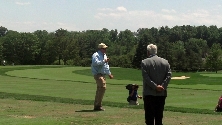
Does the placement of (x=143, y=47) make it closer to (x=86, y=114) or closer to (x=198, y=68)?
(x=198, y=68)

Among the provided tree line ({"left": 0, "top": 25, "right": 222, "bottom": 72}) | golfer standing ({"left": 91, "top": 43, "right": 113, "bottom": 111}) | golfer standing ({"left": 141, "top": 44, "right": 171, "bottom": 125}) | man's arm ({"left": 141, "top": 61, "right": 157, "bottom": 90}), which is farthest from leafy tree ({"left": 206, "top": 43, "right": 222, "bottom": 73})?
man's arm ({"left": 141, "top": 61, "right": 157, "bottom": 90})

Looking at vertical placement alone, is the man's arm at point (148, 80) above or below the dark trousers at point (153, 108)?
above

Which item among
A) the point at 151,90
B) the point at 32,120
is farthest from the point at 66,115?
the point at 151,90

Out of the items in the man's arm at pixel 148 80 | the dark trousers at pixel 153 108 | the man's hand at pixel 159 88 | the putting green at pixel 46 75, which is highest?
the man's arm at pixel 148 80

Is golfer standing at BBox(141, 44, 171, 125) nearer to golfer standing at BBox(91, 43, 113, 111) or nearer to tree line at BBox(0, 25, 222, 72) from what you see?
golfer standing at BBox(91, 43, 113, 111)

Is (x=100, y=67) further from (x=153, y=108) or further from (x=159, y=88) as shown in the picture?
(x=159, y=88)

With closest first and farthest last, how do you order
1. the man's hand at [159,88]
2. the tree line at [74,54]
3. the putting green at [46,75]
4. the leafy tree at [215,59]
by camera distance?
the man's hand at [159,88], the putting green at [46,75], the leafy tree at [215,59], the tree line at [74,54]

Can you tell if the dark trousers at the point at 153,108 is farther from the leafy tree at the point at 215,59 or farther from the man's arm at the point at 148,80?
the leafy tree at the point at 215,59

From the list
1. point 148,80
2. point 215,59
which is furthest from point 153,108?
point 215,59

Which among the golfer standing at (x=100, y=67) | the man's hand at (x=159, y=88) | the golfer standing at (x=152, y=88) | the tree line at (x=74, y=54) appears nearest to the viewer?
the man's hand at (x=159, y=88)

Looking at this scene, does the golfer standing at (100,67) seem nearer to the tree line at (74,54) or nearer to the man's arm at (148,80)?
the man's arm at (148,80)

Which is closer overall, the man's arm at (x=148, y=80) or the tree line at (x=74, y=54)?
the man's arm at (x=148, y=80)

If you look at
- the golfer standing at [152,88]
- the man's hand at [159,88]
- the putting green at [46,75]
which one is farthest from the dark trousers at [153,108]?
the putting green at [46,75]

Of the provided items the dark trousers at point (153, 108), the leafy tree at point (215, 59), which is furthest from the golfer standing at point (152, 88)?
the leafy tree at point (215, 59)
